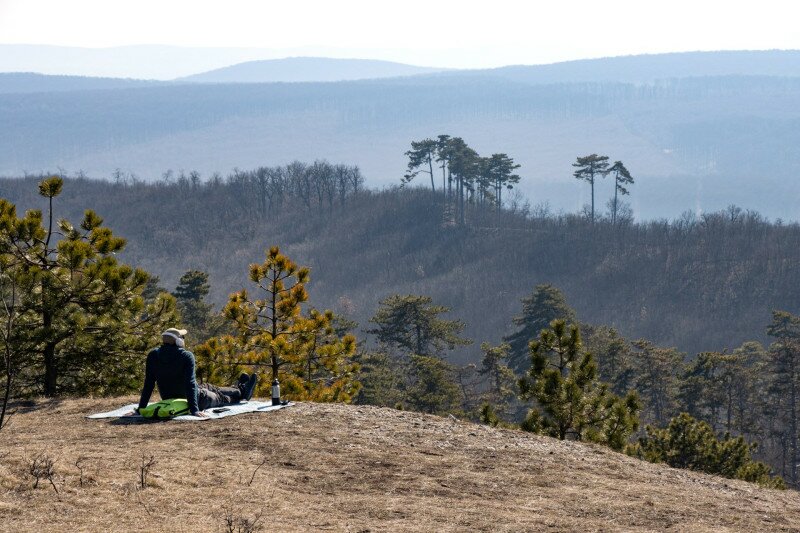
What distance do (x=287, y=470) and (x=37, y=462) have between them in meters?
2.94

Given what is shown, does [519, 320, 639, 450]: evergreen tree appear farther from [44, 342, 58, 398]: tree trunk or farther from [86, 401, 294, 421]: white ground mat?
[44, 342, 58, 398]: tree trunk

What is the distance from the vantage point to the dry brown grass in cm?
1044

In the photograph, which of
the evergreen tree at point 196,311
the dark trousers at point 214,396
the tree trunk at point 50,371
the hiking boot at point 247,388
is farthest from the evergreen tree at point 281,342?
the evergreen tree at point 196,311

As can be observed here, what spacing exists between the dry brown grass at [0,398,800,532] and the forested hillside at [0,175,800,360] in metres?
79.3

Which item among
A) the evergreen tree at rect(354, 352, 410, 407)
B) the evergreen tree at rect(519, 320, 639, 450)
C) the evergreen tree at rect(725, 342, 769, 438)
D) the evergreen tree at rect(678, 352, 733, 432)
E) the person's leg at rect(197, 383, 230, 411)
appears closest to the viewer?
the person's leg at rect(197, 383, 230, 411)

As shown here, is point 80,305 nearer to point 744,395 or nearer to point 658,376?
point 658,376

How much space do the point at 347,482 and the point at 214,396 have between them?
4.68 meters

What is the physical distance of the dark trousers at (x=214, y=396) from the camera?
52.0 feet

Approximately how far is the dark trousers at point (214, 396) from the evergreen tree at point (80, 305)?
303 cm

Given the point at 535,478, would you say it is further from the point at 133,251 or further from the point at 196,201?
the point at 196,201

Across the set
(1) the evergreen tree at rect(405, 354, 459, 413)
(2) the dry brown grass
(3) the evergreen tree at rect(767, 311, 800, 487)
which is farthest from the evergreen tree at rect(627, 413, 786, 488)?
(3) the evergreen tree at rect(767, 311, 800, 487)

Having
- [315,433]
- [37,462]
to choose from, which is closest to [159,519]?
[37,462]

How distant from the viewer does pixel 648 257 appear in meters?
120

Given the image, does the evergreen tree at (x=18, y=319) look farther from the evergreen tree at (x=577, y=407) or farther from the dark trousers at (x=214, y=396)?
the evergreen tree at (x=577, y=407)
